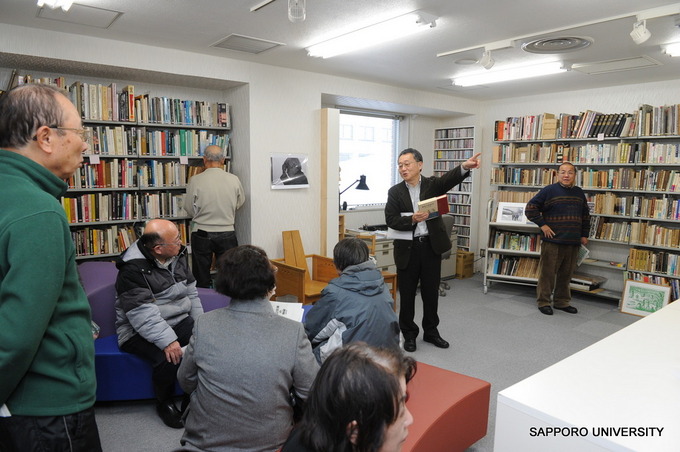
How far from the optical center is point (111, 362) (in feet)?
9.19

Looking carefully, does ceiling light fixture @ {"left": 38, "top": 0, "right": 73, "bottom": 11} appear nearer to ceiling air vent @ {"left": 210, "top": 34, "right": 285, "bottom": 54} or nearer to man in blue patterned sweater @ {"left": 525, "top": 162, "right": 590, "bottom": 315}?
ceiling air vent @ {"left": 210, "top": 34, "right": 285, "bottom": 54}

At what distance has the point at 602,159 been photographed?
567cm

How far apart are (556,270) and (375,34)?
11.4 ft

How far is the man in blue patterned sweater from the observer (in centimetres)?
506

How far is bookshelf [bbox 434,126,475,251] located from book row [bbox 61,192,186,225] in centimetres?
438

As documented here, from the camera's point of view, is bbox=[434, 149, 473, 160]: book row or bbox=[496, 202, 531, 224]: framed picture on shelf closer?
bbox=[496, 202, 531, 224]: framed picture on shelf

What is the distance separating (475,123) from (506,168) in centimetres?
98

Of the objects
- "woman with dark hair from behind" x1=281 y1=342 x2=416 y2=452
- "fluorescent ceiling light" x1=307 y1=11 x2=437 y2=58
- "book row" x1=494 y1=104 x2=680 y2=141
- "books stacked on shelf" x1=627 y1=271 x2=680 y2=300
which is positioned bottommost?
"books stacked on shelf" x1=627 y1=271 x2=680 y2=300

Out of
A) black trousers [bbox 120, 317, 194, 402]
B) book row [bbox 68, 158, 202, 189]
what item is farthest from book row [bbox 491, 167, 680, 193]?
black trousers [bbox 120, 317, 194, 402]

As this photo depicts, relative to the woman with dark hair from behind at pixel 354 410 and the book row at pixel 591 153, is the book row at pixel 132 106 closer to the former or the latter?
the woman with dark hair from behind at pixel 354 410

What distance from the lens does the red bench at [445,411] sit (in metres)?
2.05

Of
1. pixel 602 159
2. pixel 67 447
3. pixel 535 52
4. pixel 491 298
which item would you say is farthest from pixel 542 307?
pixel 67 447

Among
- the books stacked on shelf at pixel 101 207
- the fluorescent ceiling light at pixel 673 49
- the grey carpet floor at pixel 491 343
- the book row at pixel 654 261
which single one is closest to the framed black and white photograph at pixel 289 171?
the books stacked on shelf at pixel 101 207

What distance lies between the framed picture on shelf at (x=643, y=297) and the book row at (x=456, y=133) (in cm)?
307
